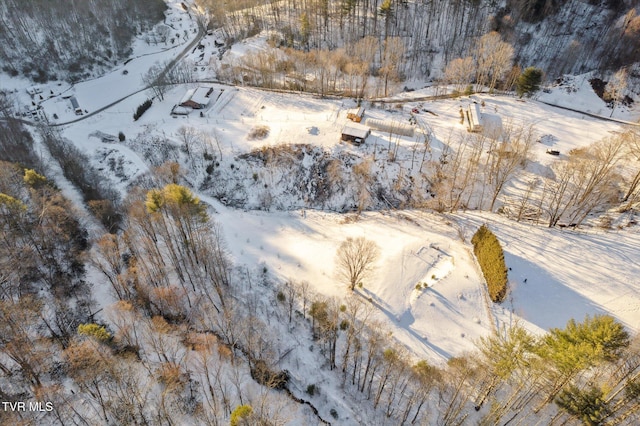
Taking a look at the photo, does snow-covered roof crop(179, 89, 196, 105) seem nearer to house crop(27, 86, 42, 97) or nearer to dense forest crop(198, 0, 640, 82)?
dense forest crop(198, 0, 640, 82)

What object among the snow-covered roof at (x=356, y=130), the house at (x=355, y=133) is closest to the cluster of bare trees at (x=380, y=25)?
the snow-covered roof at (x=356, y=130)

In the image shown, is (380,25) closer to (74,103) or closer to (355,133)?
(355,133)

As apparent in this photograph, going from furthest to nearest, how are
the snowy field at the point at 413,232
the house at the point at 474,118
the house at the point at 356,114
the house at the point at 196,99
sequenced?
the house at the point at 196,99 → the house at the point at 356,114 → the house at the point at 474,118 → the snowy field at the point at 413,232

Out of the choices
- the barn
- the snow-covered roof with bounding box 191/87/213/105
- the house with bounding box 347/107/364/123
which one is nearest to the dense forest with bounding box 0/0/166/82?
the snow-covered roof with bounding box 191/87/213/105

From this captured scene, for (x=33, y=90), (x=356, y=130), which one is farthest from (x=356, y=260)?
(x=33, y=90)

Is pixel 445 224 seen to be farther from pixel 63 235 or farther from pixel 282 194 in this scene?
pixel 63 235

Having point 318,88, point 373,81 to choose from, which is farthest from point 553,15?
point 318,88

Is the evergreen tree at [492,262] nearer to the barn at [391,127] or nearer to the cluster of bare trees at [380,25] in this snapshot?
the barn at [391,127]
